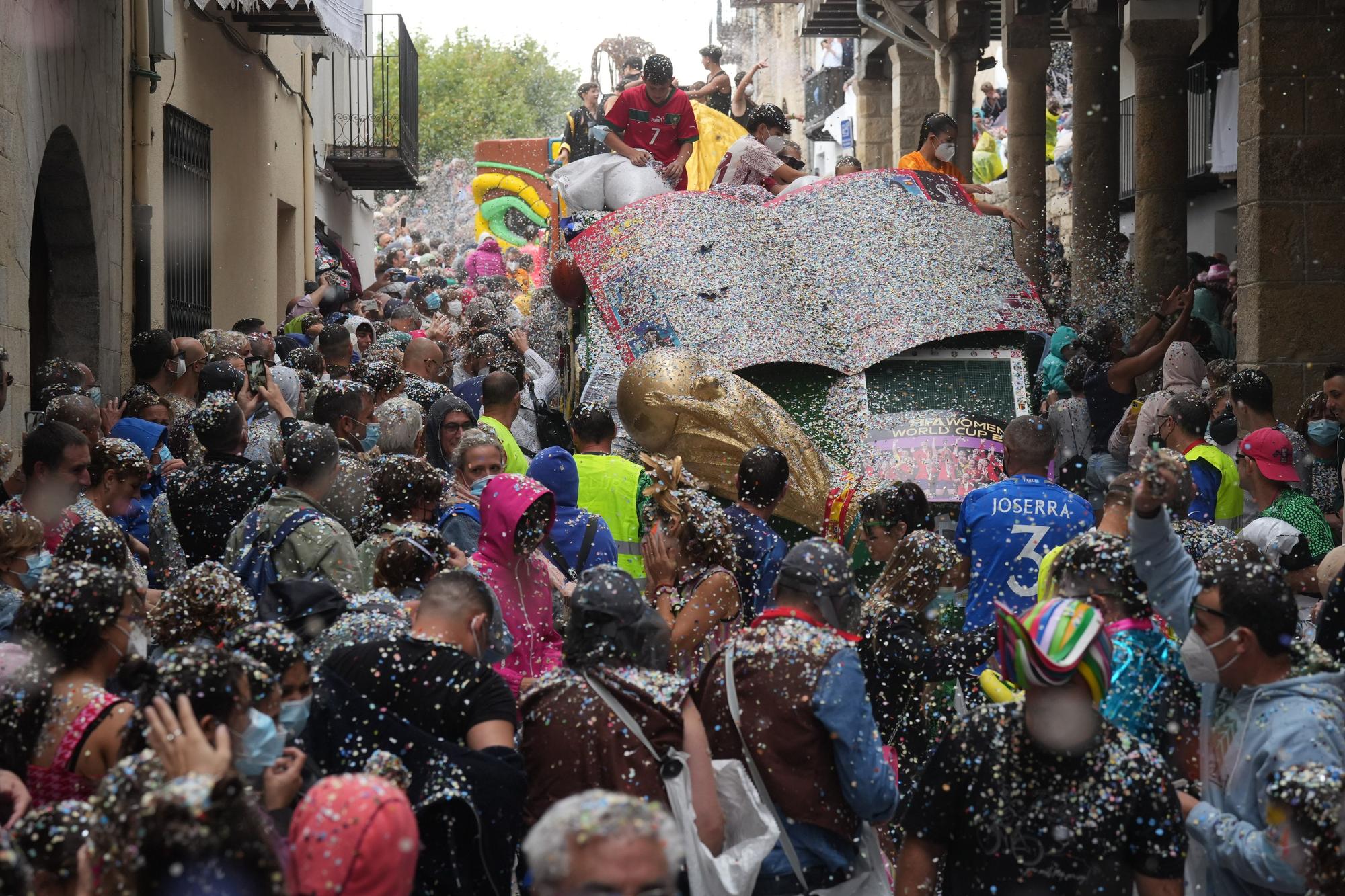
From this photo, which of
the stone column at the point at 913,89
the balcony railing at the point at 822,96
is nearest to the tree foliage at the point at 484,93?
the balcony railing at the point at 822,96

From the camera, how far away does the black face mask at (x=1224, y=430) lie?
7863 millimetres

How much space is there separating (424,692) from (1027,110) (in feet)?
53.5

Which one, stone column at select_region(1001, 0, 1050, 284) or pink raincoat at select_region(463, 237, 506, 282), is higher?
stone column at select_region(1001, 0, 1050, 284)

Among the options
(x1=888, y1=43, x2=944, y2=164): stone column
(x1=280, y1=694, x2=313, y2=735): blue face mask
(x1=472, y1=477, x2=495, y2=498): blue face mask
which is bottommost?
(x1=280, y1=694, x2=313, y2=735): blue face mask

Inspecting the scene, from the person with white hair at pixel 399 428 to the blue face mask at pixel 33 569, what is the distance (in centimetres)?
195

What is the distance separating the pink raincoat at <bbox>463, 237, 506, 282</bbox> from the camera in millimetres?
24453

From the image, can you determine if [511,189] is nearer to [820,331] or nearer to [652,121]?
[652,121]

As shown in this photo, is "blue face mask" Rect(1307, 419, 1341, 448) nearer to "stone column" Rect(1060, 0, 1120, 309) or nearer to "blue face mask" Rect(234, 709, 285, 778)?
"blue face mask" Rect(234, 709, 285, 778)

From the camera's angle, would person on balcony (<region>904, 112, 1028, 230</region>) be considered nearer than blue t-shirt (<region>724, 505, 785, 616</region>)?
No

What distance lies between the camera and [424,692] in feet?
12.3

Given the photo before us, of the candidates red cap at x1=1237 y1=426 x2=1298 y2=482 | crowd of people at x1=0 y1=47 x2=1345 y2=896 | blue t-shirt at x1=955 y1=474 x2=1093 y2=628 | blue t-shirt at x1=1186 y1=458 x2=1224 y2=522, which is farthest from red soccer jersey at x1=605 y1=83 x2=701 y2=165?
blue t-shirt at x1=955 y1=474 x2=1093 y2=628

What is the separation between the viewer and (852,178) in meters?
9.55

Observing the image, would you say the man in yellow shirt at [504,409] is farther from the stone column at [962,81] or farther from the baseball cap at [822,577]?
the stone column at [962,81]

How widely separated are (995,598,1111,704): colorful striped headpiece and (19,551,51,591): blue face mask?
274 cm
